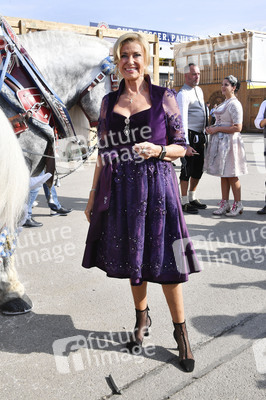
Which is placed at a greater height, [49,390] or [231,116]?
[231,116]

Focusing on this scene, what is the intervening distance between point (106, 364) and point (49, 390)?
36 centimetres

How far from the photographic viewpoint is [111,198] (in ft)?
7.07

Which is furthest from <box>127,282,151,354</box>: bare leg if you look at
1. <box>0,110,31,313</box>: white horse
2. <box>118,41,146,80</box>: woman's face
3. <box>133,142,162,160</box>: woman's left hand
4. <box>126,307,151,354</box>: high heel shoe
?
<box>118,41,146,80</box>: woman's face

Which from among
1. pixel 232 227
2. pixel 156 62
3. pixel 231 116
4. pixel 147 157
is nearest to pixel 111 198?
pixel 147 157

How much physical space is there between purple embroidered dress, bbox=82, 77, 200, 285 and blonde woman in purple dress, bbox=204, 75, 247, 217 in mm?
3242

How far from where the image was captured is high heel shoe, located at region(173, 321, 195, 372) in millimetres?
2128

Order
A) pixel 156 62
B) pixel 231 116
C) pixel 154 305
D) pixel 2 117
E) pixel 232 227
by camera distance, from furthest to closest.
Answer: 1. pixel 156 62
2. pixel 231 116
3. pixel 232 227
4. pixel 154 305
5. pixel 2 117

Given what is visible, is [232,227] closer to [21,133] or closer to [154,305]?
[154,305]

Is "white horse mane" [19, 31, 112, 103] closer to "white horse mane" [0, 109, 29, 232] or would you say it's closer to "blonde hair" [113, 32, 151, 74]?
"blonde hair" [113, 32, 151, 74]

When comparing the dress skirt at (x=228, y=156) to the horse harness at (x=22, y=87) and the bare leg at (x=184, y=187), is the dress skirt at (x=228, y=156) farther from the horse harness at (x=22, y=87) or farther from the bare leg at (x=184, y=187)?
the horse harness at (x=22, y=87)

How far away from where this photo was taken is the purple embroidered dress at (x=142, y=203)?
2.08m

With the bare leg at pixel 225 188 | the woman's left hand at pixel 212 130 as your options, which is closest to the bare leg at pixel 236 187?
the bare leg at pixel 225 188

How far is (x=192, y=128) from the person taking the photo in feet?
18.2

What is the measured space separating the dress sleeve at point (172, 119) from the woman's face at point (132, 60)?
20 cm
